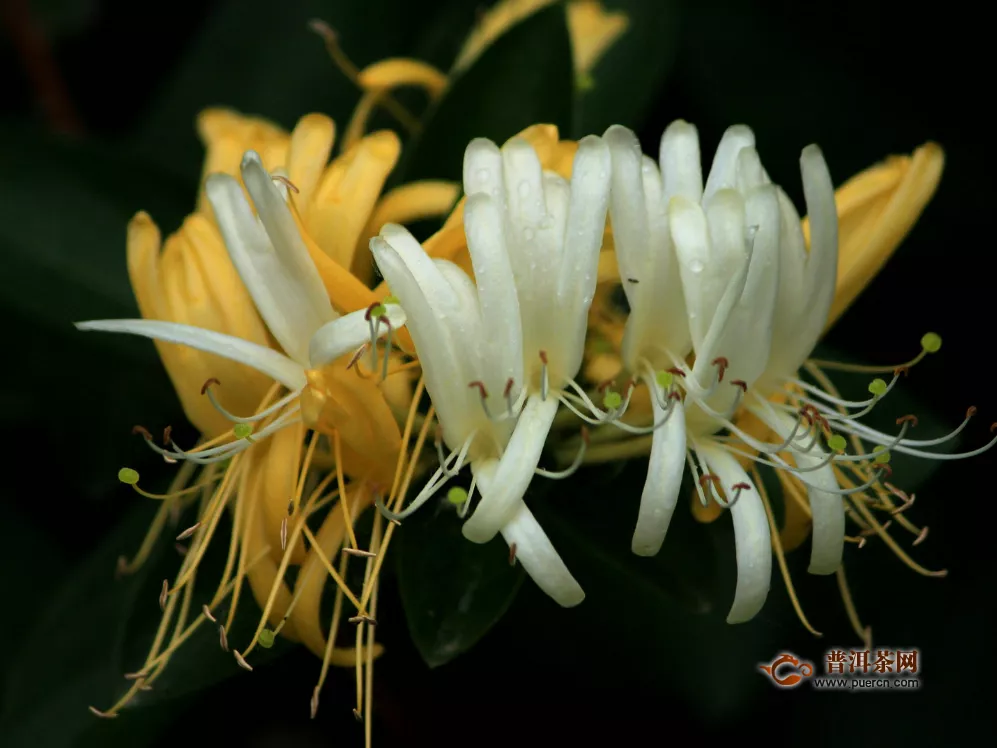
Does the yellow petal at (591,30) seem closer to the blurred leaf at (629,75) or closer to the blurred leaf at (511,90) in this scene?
the blurred leaf at (629,75)

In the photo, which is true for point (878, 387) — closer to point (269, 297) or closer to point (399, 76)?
point (269, 297)

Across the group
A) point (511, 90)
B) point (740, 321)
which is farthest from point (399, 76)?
point (740, 321)

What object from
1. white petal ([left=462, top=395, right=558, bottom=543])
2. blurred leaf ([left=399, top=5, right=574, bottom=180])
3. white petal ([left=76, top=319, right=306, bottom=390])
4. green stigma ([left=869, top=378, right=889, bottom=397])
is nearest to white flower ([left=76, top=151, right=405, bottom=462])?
white petal ([left=76, top=319, right=306, bottom=390])

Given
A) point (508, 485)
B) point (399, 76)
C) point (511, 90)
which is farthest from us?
point (399, 76)

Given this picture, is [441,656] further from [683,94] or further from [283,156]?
[683,94]

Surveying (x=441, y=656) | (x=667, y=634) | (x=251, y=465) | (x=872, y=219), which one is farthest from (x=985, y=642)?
(x=251, y=465)

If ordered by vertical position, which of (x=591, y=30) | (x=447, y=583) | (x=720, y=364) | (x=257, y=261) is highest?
(x=591, y=30)

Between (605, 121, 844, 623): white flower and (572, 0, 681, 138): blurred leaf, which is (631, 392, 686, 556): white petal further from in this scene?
(572, 0, 681, 138): blurred leaf
